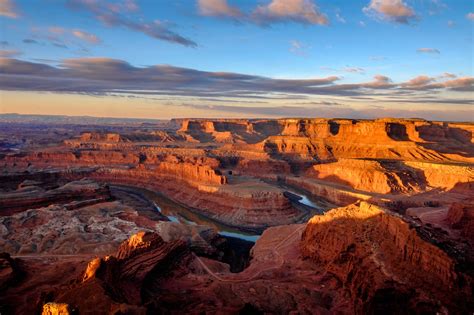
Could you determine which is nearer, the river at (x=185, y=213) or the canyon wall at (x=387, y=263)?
the canyon wall at (x=387, y=263)

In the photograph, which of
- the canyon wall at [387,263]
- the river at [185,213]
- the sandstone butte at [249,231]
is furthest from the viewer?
the river at [185,213]

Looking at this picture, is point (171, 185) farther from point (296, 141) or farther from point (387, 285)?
point (387, 285)

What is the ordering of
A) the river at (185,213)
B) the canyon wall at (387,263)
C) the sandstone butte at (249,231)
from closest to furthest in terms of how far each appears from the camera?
the canyon wall at (387,263)
the sandstone butte at (249,231)
the river at (185,213)

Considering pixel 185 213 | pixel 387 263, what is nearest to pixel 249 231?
pixel 185 213

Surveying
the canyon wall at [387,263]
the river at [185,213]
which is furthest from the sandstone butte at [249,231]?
the river at [185,213]

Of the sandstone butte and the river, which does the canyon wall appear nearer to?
the sandstone butte

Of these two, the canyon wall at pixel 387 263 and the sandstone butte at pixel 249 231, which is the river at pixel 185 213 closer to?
the sandstone butte at pixel 249 231

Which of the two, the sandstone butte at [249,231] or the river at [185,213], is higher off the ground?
the sandstone butte at [249,231]

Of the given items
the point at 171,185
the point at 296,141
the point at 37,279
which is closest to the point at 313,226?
the point at 37,279

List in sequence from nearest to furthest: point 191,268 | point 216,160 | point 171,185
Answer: point 191,268 < point 171,185 < point 216,160
